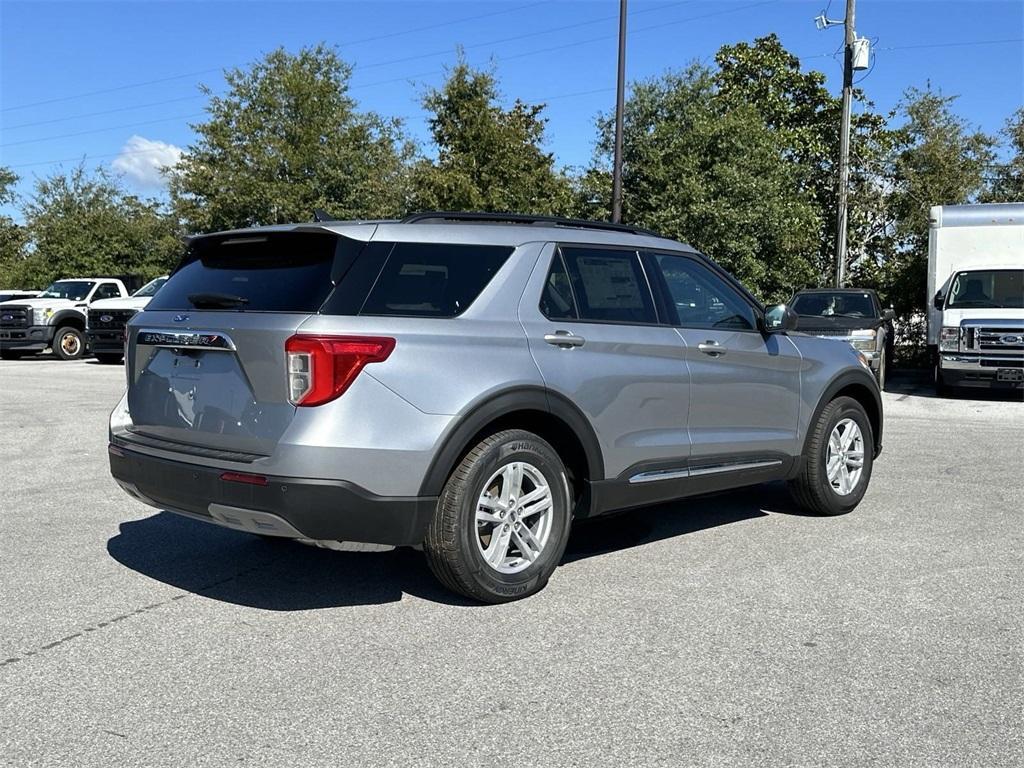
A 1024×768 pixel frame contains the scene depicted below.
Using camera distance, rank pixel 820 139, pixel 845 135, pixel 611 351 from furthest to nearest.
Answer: pixel 820 139, pixel 845 135, pixel 611 351

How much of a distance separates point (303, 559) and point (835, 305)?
48.8 ft

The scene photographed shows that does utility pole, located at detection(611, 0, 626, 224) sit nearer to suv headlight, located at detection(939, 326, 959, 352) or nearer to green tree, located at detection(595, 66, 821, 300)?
green tree, located at detection(595, 66, 821, 300)

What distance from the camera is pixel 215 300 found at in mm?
4504

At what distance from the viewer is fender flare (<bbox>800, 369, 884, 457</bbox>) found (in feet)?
20.9

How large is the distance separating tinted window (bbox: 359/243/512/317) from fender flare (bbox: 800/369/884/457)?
2.67 m

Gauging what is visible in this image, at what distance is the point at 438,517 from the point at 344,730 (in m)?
1.23

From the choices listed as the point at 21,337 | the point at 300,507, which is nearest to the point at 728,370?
the point at 300,507

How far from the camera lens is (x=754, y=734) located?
10.7 ft

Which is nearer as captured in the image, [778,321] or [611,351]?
[611,351]

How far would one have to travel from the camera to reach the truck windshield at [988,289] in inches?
623

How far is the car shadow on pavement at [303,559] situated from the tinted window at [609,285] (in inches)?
53.5

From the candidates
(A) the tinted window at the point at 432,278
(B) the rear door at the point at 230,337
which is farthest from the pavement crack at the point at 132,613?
(A) the tinted window at the point at 432,278

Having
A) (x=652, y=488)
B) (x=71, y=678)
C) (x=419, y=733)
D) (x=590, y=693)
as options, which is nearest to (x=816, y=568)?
(x=652, y=488)

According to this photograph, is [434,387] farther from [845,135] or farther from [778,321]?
[845,135]
